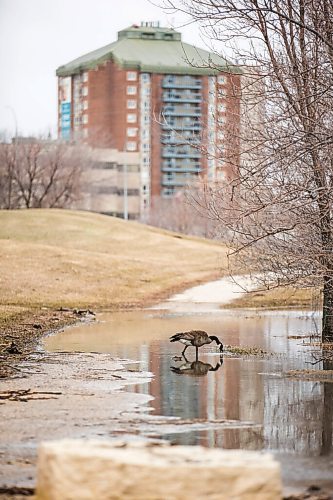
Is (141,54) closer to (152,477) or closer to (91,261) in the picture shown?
(91,261)

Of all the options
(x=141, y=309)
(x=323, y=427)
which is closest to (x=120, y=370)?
(x=323, y=427)

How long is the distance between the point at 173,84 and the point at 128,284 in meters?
84.7

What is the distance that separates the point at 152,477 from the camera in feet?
22.9

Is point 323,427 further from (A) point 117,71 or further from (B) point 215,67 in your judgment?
(A) point 117,71

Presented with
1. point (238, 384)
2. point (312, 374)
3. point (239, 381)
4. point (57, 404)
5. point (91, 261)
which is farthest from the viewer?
point (91, 261)

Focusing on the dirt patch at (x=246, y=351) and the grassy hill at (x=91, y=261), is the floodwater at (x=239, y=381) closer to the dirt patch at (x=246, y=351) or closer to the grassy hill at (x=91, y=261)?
the dirt patch at (x=246, y=351)

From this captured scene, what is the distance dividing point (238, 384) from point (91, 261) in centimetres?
2848

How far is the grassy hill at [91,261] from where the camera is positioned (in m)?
34.7

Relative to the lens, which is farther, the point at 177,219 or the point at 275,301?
the point at 177,219

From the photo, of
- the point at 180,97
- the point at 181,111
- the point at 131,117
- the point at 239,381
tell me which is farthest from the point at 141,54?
the point at 239,381

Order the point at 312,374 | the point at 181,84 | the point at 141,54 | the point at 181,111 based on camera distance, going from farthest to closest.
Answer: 1. the point at 141,54
2. the point at 181,111
3. the point at 181,84
4. the point at 312,374

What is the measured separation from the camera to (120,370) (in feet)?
54.5

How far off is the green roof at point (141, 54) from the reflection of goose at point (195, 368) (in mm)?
100889

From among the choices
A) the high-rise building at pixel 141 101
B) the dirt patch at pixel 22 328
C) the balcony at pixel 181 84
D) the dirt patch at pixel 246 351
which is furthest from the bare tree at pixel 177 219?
the dirt patch at pixel 246 351
